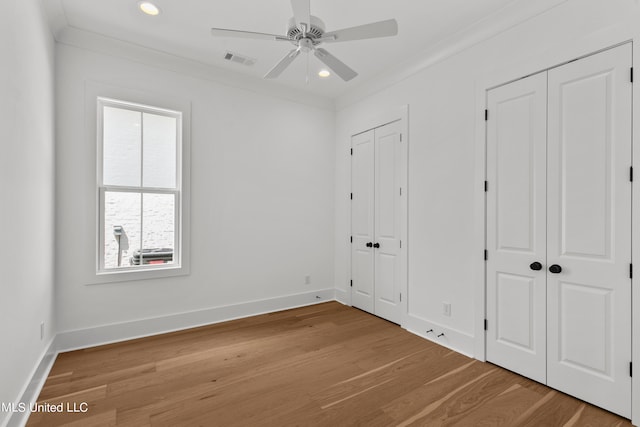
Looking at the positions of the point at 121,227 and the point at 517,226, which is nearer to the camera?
the point at 517,226

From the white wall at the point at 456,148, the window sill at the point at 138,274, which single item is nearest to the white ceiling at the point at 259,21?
the white wall at the point at 456,148

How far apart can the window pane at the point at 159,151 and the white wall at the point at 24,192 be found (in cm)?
84

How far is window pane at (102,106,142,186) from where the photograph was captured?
→ 325 cm

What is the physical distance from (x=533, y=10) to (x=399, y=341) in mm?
3224

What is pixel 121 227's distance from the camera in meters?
3.32

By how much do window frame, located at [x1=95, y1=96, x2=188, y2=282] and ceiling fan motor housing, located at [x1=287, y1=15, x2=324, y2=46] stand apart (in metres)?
1.97

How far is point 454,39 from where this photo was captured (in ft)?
10.1

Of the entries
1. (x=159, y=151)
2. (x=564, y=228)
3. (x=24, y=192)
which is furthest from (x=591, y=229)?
(x=159, y=151)

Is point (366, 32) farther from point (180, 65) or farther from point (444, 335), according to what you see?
point (444, 335)

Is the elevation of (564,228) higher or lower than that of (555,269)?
higher

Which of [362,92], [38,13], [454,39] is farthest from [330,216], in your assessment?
[38,13]

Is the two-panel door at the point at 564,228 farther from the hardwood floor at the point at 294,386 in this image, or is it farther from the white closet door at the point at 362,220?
the white closet door at the point at 362,220

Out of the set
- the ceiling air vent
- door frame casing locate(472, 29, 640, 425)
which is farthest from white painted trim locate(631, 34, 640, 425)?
the ceiling air vent

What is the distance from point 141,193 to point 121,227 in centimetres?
42
